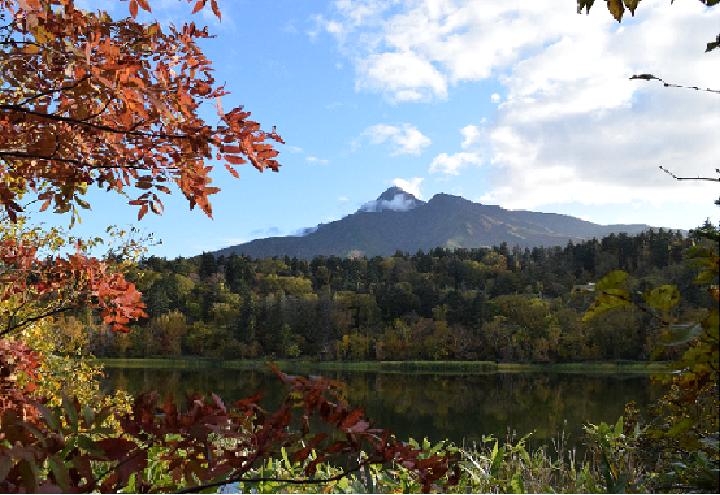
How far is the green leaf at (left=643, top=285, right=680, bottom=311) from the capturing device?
1096 mm

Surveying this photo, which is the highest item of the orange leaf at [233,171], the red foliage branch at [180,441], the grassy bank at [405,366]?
the orange leaf at [233,171]

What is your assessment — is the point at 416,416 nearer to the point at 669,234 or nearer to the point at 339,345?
the point at 339,345

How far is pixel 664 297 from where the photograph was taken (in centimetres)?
111

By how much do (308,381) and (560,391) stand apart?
112ft

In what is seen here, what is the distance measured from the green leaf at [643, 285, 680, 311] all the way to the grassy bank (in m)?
51.2

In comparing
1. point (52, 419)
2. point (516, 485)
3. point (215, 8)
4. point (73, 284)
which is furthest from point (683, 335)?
point (73, 284)

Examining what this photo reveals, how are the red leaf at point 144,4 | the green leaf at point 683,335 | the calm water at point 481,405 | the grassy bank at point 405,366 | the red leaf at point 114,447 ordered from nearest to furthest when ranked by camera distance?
1. the green leaf at point 683,335
2. the red leaf at point 114,447
3. the red leaf at point 144,4
4. the calm water at point 481,405
5. the grassy bank at point 405,366

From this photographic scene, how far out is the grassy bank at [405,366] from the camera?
169ft

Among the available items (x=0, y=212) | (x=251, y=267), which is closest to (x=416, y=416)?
(x=0, y=212)

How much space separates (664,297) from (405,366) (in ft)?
181

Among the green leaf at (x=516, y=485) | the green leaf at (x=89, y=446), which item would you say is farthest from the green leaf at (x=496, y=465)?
the green leaf at (x=89, y=446)

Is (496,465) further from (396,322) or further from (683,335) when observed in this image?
(396,322)

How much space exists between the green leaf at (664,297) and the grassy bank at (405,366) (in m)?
51.2

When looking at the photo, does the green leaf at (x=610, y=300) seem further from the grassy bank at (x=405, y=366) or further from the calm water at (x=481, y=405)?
the grassy bank at (x=405, y=366)
